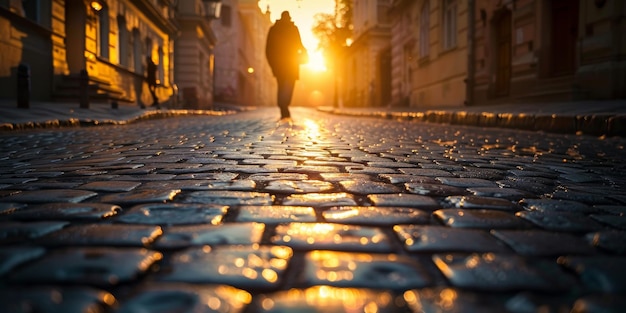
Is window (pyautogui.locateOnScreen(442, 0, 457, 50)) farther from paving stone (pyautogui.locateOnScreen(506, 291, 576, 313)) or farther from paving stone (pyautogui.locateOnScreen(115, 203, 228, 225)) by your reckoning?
paving stone (pyautogui.locateOnScreen(506, 291, 576, 313))

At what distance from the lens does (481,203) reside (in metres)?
2.32

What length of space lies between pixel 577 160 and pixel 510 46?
1102cm

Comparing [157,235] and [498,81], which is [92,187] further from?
[498,81]

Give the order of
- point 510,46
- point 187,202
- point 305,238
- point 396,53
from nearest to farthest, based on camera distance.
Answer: point 305,238 < point 187,202 < point 510,46 < point 396,53

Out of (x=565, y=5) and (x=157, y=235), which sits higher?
(x=565, y=5)

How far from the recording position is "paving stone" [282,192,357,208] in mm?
2254

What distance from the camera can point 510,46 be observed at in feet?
46.7

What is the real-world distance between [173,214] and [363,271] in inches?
36.6

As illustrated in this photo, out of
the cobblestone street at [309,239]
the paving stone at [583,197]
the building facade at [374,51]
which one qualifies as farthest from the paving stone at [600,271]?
the building facade at [374,51]

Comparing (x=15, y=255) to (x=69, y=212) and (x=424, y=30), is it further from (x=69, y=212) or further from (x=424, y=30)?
(x=424, y=30)

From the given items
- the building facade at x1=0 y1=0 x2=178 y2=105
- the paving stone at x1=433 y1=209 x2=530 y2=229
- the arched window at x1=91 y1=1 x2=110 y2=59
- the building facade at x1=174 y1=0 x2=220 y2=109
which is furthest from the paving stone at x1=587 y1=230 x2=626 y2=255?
the building facade at x1=174 y1=0 x2=220 y2=109

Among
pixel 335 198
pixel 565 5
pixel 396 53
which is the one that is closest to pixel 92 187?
pixel 335 198

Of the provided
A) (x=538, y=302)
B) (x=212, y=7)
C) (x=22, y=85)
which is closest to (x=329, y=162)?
(x=538, y=302)

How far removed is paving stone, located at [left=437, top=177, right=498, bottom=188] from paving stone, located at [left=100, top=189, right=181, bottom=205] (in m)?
1.50
